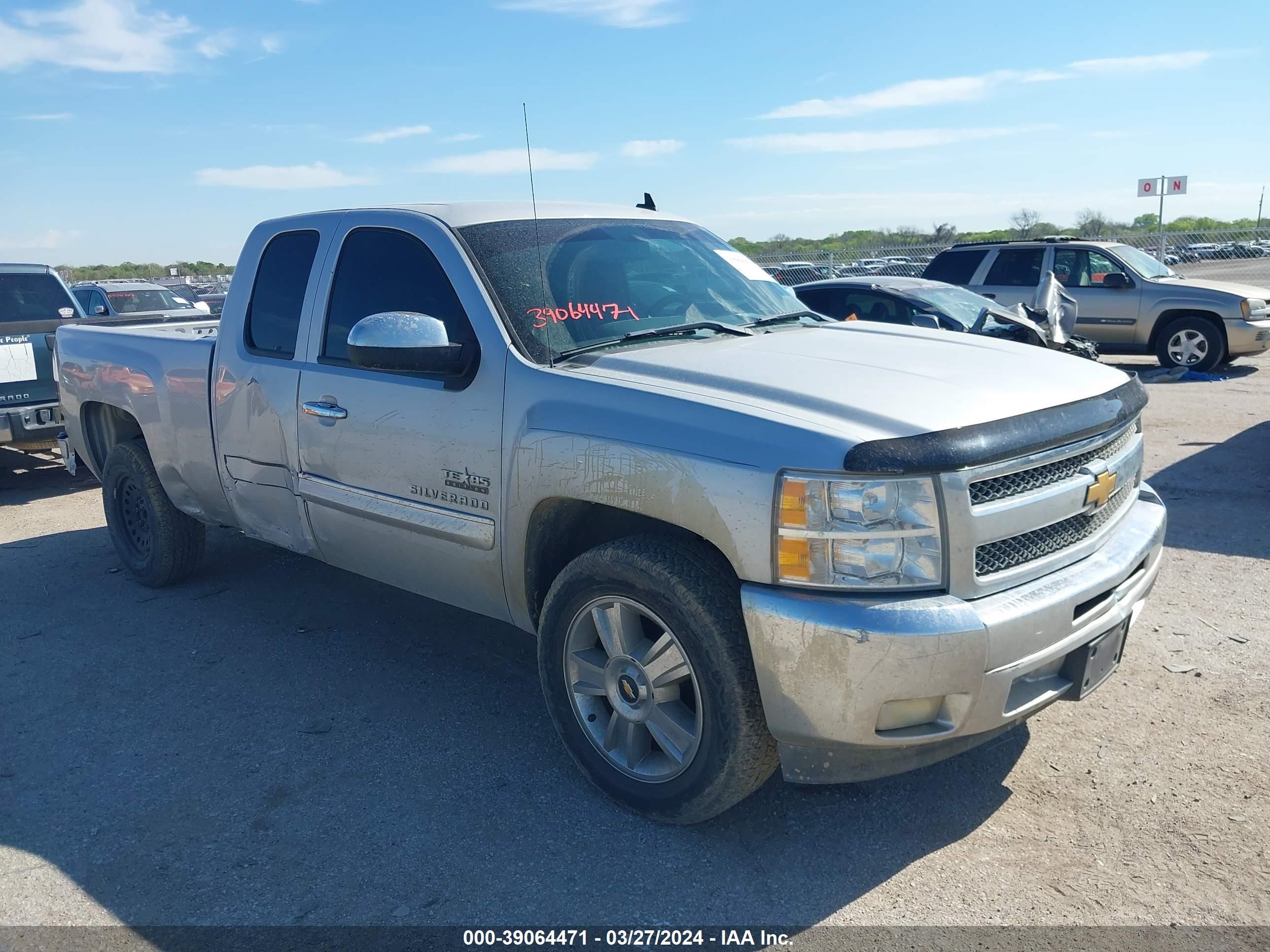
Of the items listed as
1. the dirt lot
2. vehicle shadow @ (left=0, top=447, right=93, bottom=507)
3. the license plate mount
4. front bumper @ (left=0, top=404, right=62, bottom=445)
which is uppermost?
front bumper @ (left=0, top=404, right=62, bottom=445)

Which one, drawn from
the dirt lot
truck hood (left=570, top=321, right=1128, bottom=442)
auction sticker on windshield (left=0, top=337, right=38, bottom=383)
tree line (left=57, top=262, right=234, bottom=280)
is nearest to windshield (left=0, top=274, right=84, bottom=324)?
auction sticker on windshield (left=0, top=337, right=38, bottom=383)

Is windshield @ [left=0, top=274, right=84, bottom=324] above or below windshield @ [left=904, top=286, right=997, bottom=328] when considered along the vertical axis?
above

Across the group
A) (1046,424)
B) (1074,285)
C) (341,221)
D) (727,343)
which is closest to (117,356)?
(341,221)

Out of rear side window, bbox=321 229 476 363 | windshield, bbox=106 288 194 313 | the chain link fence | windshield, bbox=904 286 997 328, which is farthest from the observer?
the chain link fence

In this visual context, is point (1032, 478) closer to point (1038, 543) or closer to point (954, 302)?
point (1038, 543)

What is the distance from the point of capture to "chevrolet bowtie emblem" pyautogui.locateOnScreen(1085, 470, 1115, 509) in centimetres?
306

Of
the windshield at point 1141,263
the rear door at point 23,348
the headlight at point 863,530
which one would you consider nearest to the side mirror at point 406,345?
the headlight at point 863,530

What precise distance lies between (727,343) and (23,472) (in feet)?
29.4

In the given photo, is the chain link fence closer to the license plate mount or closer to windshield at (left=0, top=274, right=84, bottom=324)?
windshield at (left=0, top=274, right=84, bottom=324)

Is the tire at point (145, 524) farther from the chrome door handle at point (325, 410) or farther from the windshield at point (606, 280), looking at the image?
the windshield at point (606, 280)

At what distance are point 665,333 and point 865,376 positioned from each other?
885mm

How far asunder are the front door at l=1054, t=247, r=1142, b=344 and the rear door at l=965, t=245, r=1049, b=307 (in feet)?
0.90

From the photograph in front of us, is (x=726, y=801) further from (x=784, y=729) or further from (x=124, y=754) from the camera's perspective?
(x=124, y=754)

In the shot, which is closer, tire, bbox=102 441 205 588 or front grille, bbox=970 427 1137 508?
front grille, bbox=970 427 1137 508
